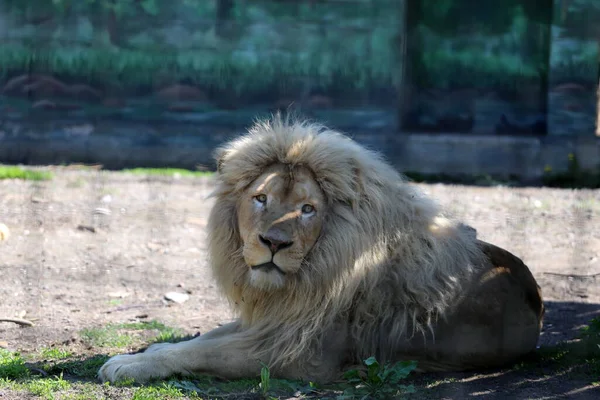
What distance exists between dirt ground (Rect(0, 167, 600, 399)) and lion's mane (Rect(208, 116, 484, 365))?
0.37m

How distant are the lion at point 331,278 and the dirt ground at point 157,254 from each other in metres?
0.24

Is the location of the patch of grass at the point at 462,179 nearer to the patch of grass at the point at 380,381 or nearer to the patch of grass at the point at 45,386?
the patch of grass at the point at 380,381

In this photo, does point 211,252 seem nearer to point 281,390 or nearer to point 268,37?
point 281,390

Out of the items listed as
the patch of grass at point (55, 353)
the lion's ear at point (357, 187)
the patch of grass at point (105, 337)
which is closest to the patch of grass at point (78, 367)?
the patch of grass at point (55, 353)

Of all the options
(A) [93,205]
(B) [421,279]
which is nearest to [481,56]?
(A) [93,205]

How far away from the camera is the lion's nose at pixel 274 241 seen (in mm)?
3352

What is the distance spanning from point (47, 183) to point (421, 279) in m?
4.74

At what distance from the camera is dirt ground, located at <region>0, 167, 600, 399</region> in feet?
14.2

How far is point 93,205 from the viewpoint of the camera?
680cm

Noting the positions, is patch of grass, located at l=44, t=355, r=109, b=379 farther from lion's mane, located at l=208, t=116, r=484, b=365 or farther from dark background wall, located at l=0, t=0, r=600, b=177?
dark background wall, located at l=0, t=0, r=600, b=177

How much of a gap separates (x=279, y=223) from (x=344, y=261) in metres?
0.32

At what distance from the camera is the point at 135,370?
136 inches

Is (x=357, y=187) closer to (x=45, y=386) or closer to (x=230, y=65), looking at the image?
(x=45, y=386)

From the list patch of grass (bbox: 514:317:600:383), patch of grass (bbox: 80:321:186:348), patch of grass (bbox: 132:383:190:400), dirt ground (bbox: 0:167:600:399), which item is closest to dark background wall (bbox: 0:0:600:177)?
dirt ground (bbox: 0:167:600:399)
